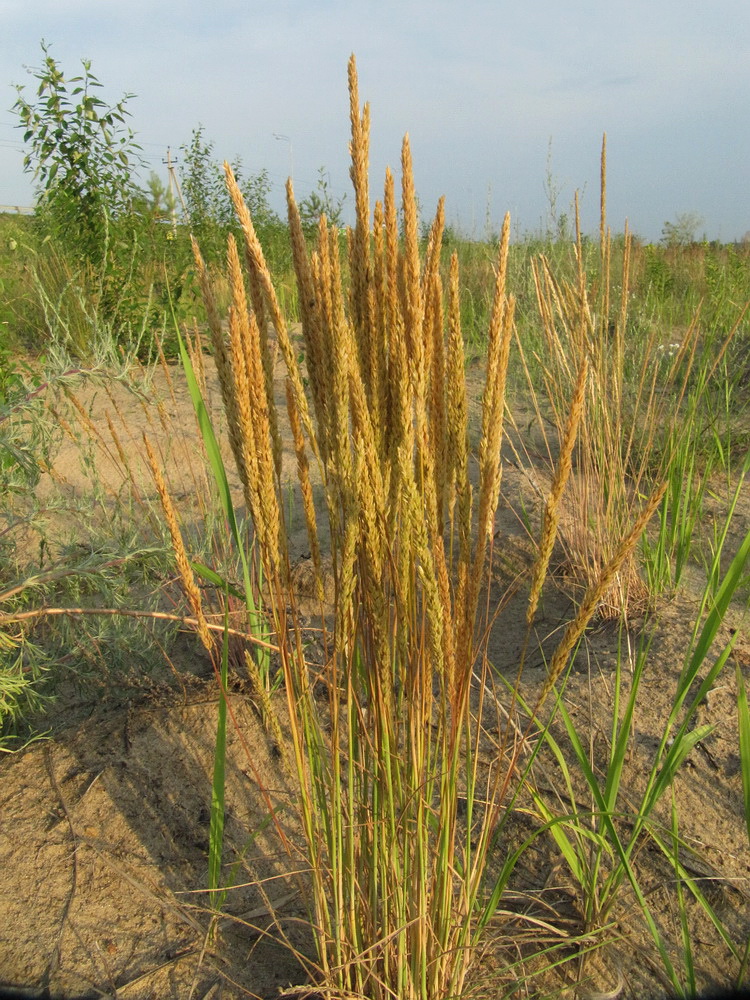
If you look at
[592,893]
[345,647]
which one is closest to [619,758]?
[592,893]

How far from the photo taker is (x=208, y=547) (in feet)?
9.14

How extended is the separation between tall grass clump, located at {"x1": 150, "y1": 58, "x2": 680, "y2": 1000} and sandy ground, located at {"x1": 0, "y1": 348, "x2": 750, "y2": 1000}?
19 cm

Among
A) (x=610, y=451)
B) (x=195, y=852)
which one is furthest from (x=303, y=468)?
(x=610, y=451)

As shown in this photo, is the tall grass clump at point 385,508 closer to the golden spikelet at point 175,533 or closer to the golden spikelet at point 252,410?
the golden spikelet at point 252,410

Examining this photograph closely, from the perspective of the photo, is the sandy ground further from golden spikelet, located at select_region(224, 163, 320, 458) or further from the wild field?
golden spikelet, located at select_region(224, 163, 320, 458)

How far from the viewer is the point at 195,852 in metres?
1.84

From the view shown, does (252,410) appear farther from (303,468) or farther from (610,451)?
(610,451)

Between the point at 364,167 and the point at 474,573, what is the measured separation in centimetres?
60

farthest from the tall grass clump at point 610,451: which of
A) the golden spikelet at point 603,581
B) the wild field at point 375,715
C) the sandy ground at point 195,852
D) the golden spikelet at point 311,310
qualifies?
the golden spikelet at point 311,310

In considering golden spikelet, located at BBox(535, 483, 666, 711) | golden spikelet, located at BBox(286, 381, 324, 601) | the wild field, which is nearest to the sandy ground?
the wild field

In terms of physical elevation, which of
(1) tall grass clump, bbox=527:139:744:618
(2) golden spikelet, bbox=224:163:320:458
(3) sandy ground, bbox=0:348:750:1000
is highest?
(2) golden spikelet, bbox=224:163:320:458

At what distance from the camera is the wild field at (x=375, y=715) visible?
3.40 feet

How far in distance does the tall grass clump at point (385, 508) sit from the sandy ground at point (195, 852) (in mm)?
194

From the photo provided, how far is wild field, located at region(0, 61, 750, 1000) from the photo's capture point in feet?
3.40
